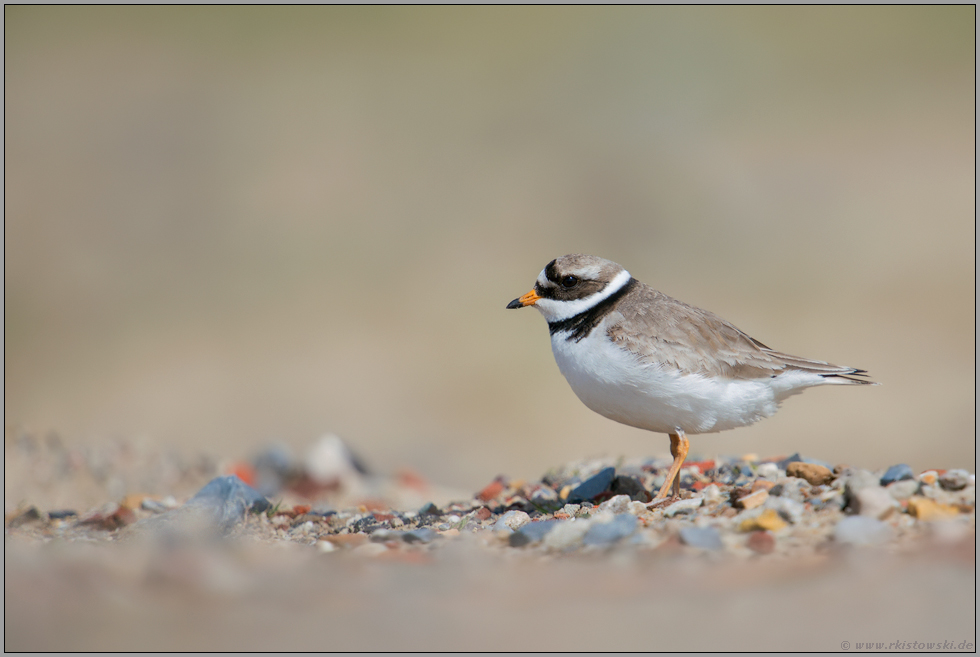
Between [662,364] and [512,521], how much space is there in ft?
4.37

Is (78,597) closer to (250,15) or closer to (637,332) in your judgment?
(637,332)

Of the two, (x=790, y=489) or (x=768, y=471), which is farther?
(x=768, y=471)

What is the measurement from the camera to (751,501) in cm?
442

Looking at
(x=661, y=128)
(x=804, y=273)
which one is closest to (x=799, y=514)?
(x=804, y=273)

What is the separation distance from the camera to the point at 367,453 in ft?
38.9

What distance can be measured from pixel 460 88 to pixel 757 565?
22263 millimetres

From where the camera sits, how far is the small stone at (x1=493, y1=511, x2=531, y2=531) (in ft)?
15.7

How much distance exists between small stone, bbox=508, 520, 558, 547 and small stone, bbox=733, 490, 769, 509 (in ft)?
3.36

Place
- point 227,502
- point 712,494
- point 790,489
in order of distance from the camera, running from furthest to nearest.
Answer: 1. point 227,502
2. point 712,494
3. point 790,489

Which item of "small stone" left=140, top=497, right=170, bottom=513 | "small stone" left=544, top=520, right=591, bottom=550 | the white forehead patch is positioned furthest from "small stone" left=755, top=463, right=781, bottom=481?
"small stone" left=140, top=497, right=170, bottom=513

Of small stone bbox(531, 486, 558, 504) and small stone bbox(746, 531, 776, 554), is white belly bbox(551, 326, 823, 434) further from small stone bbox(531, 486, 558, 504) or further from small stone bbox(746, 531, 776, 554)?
small stone bbox(746, 531, 776, 554)

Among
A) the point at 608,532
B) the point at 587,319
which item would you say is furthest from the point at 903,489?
the point at 587,319

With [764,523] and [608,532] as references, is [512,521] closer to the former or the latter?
[608,532]

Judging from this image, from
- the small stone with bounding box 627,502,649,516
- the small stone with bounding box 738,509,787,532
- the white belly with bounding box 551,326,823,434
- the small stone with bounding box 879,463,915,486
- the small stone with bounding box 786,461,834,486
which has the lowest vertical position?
the small stone with bounding box 738,509,787,532
